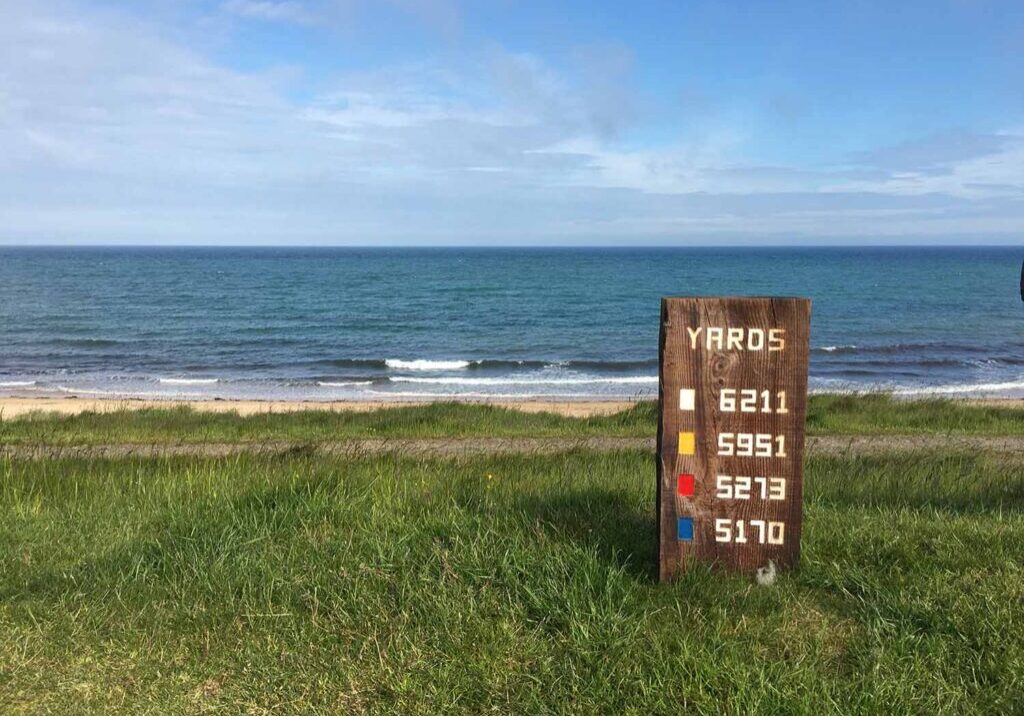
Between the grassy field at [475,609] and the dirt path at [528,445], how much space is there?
5.86 meters

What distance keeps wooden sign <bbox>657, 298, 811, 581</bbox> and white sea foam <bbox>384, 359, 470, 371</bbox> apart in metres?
28.2

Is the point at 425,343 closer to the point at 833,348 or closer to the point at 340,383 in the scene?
the point at 340,383

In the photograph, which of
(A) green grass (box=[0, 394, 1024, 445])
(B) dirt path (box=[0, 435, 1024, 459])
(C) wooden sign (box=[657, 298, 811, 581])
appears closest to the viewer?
(C) wooden sign (box=[657, 298, 811, 581])

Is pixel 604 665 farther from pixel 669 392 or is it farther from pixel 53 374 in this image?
pixel 53 374

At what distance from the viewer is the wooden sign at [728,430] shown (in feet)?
12.3

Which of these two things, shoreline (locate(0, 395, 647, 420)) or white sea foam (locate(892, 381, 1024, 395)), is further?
white sea foam (locate(892, 381, 1024, 395))

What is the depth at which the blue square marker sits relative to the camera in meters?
3.77

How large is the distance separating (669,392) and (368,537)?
5.75 ft

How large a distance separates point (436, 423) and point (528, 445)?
3443mm

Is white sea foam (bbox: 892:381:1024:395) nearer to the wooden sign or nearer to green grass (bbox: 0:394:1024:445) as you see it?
green grass (bbox: 0:394:1024:445)

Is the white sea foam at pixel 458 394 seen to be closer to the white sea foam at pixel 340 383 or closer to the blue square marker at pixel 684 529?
the white sea foam at pixel 340 383

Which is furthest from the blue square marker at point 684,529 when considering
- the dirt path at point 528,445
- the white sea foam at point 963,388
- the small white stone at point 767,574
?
the white sea foam at point 963,388

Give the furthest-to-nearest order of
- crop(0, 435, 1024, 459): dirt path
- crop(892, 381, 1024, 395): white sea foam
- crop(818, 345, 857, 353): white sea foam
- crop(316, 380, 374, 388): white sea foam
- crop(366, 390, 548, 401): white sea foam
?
1. crop(818, 345, 857, 353): white sea foam
2. crop(316, 380, 374, 388): white sea foam
3. crop(892, 381, 1024, 395): white sea foam
4. crop(366, 390, 548, 401): white sea foam
5. crop(0, 435, 1024, 459): dirt path

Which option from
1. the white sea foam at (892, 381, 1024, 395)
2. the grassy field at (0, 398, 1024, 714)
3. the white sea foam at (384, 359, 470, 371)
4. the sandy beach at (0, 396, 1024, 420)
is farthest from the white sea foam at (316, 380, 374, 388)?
the grassy field at (0, 398, 1024, 714)
